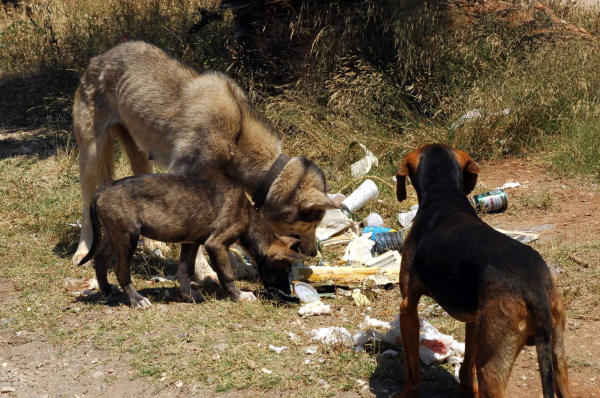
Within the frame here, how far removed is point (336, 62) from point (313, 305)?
566cm

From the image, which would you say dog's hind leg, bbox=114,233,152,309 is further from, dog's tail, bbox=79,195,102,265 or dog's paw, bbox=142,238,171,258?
dog's paw, bbox=142,238,171,258

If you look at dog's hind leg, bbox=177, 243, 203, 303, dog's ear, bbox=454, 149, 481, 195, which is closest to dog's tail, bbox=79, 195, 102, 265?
dog's hind leg, bbox=177, 243, 203, 303

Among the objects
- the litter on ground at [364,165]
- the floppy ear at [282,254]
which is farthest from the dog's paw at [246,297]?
the litter on ground at [364,165]

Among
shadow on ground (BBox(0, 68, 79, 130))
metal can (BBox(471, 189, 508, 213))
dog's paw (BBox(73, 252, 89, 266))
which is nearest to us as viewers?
dog's paw (BBox(73, 252, 89, 266))

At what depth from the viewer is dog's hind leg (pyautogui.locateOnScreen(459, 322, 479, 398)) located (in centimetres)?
407

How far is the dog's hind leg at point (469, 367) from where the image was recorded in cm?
407

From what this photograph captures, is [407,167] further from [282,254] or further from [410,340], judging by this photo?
[282,254]

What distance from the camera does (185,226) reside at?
5777 mm

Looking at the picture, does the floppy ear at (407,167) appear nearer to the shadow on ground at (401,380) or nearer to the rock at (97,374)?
the shadow on ground at (401,380)

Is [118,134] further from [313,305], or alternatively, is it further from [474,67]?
[474,67]

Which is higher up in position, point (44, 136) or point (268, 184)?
point (268, 184)

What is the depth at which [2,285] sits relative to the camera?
252 inches

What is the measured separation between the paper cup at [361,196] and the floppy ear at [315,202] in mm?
1594

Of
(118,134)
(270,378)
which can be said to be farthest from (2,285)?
(270,378)
